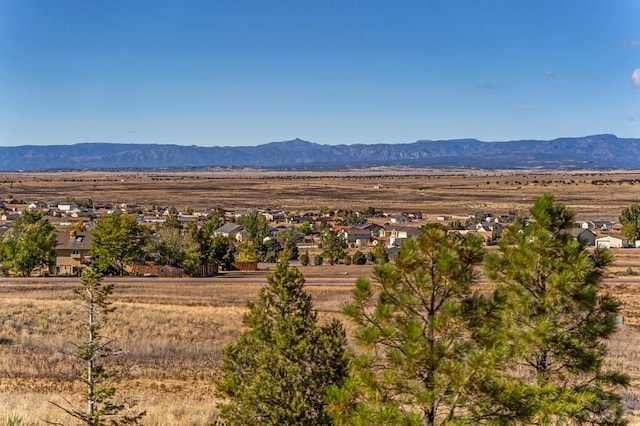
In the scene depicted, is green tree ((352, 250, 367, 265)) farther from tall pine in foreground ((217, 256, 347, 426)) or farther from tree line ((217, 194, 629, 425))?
tall pine in foreground ((217, 256, 347, 426))

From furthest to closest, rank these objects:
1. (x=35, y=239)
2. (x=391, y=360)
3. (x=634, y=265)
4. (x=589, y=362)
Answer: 1. (x=634, y=265)
2. (x=35, y=239)
3. (x=589, y=362)
4. (x=391, y=360)

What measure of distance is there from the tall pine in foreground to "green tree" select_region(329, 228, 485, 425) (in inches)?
122

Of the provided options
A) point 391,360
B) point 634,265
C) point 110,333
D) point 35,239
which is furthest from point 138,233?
point 391,360

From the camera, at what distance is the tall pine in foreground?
11.6 m

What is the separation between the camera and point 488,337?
8.65 meters

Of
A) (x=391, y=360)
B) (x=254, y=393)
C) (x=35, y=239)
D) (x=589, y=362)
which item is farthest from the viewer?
(x=35, y=239)

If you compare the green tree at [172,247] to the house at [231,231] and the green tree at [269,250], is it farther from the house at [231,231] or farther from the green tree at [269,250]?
the house at [231,231]

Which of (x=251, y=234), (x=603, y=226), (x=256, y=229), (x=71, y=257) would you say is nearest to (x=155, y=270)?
(x=71, y=257)

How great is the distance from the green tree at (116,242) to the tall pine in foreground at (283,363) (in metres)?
51.4

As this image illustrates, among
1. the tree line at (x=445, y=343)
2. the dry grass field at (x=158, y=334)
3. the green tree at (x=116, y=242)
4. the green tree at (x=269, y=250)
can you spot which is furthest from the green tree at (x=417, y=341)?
the green tree at (x=269, y=250)

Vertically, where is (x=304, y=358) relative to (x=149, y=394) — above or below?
above

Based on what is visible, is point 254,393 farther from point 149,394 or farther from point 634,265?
point 634,265

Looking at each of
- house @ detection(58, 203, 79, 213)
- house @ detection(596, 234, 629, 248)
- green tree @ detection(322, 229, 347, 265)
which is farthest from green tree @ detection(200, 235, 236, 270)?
house @ detection(58, 203, 79, 213)

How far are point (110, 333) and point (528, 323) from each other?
27.6m
